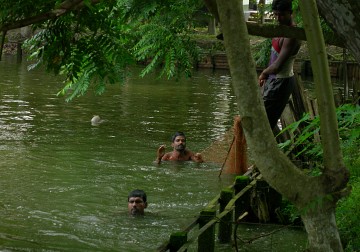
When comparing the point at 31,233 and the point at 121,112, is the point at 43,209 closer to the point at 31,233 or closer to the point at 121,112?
the point at 31,233

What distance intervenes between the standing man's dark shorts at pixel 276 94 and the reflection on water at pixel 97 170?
209 cm

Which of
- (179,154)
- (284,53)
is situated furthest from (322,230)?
(179,154)

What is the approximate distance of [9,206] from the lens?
39.5 feet

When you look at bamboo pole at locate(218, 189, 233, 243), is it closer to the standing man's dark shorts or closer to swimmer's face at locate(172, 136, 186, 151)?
the standing man's dark shorts

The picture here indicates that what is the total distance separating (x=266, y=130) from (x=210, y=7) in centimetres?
102

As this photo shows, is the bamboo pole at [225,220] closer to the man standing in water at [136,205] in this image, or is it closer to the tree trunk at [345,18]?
the man standing in water at [136,205]

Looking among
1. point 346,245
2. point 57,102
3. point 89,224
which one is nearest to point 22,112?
point 57,102

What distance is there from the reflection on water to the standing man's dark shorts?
6.85 ft

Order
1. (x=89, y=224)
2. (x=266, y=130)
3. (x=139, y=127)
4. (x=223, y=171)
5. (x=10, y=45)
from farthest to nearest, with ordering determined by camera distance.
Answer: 1. (x=10, y=45)
2. (x=139, y=127)
3. (x=223, y=171)
4. (x=89, y=224)
5. (x=266, y=130)

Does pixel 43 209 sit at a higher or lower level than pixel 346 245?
lower

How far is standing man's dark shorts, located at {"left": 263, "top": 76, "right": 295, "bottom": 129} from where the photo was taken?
9.72 meters

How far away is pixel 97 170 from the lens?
1512cm

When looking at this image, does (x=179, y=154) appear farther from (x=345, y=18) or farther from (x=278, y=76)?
(x=345, y=18)

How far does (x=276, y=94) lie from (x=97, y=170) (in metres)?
6.18
